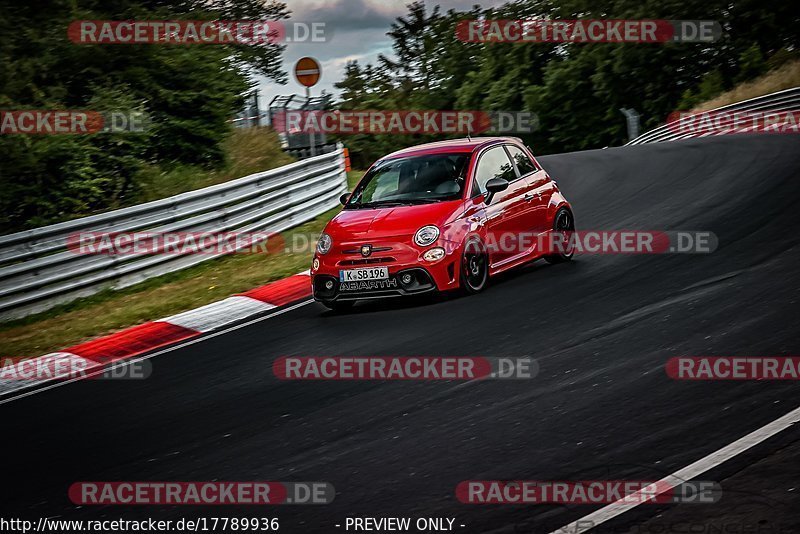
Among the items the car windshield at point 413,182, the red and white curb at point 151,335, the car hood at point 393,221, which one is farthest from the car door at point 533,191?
the red and white curb at point 151,335

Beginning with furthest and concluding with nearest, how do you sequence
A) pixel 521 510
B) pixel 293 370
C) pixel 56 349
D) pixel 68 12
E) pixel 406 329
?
pixel 68 12 → pixel 56 349 → pixel 406 329 → pixel 293 370 → pixel 521 510

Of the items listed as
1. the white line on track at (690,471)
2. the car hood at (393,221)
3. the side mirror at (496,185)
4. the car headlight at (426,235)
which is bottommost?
the white line on track at (690,471)

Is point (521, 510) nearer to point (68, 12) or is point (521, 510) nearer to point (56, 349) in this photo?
point (56, 349)

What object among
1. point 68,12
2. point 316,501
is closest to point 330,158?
point 68,12

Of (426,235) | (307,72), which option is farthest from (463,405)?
(307,72)

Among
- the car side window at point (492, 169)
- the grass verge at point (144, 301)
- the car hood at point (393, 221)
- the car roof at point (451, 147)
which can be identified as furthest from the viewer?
the grass verge at point (144, 301)

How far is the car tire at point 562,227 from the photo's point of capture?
11820 millimetres

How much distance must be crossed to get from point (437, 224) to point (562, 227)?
8.00 ft

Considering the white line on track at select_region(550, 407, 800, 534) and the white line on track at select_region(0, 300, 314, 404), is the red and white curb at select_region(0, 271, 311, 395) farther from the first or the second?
the white line on track at select_region(550, 407, 800, 534)

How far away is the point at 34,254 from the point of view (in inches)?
499

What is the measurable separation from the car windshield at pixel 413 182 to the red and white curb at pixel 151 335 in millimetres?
1590

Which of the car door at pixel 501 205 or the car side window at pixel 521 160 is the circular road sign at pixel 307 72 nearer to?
the car side window at pixel 521 160

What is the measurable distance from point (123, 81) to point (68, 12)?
1647 mm

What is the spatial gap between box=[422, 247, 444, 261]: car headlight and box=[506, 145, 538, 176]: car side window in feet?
7.31
